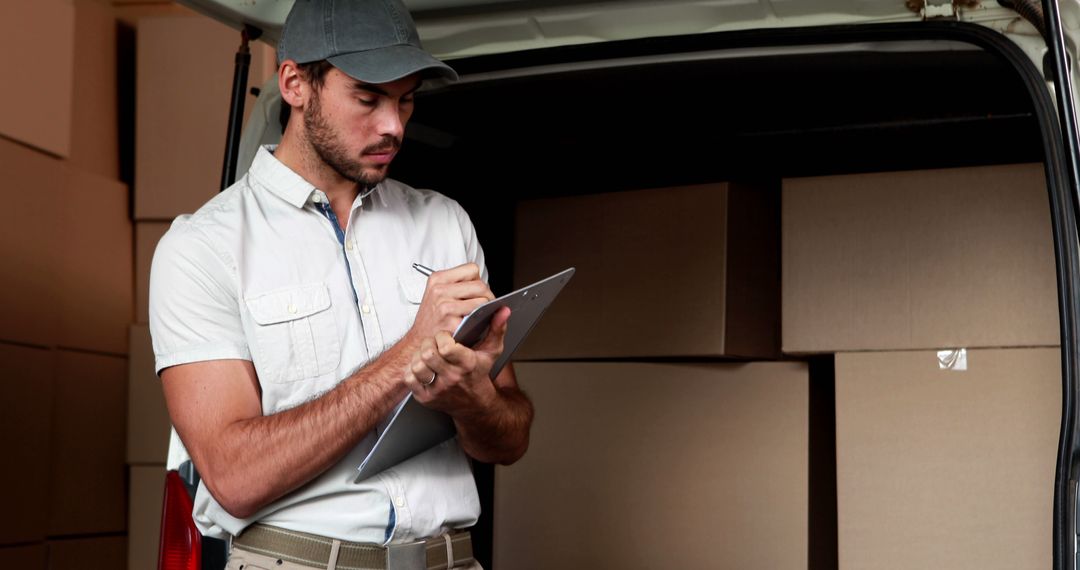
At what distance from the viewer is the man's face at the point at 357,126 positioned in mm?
1704

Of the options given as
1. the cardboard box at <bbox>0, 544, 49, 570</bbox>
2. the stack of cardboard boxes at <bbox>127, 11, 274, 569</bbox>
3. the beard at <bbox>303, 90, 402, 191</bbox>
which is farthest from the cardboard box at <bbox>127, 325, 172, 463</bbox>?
the beard at <bbox>303, 90, 402, 191</bbox>

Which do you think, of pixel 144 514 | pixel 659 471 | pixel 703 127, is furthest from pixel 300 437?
pixel 144 514

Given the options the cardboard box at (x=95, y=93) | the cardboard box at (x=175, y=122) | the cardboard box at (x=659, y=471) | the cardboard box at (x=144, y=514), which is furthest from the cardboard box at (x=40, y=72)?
the cardboard box at (x=659, y=471)

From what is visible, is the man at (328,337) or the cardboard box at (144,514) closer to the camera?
the man at (328,337)

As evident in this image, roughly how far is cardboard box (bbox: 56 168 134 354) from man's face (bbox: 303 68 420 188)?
1.68 metres

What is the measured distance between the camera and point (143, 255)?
3426 mm

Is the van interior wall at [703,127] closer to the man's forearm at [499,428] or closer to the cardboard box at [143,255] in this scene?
the man's forearm at [499,428]

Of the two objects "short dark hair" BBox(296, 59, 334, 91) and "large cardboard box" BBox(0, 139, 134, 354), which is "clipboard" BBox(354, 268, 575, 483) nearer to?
"short dark hair" BBox(296, 59, 334, 91)

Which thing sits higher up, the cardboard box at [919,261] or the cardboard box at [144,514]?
the cardboard box at [919,261]

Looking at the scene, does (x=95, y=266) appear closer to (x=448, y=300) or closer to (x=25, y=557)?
(x=25, y=557)

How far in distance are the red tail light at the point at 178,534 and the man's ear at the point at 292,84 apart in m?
0.60

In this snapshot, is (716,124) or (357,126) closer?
(357,126)

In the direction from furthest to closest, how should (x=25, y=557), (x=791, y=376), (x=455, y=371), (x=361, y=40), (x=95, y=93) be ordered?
(x=95, y=93) < (x=25, y=557) < (x=791, y=376) < (x=361, y=40) < (x=455, y=371)

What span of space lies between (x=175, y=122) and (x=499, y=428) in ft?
6.78
